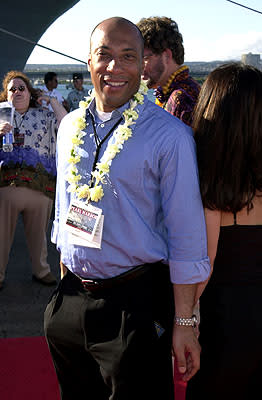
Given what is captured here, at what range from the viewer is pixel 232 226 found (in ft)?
4.74

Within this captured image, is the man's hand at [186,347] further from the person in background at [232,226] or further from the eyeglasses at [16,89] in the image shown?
the eyeglasses at [16,89]

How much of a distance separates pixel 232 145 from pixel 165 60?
4.01ft

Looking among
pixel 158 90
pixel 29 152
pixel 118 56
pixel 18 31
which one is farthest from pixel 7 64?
pixel 118 56

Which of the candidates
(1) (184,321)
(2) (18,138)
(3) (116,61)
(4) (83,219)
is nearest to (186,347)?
(1) (184,321)

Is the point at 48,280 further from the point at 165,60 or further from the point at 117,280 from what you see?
the point at 117,280

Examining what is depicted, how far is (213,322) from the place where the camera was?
4.74 ft

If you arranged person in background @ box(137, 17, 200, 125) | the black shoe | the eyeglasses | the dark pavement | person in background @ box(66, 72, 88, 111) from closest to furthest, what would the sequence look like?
person in background @ box(137, 17, 200, 125) < the dark pavement < the eyeglasses < the black shoe < person in background @ box(66, 72, 88, 111)

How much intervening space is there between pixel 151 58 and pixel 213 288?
4.59 ft

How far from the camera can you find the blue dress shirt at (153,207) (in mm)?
1348

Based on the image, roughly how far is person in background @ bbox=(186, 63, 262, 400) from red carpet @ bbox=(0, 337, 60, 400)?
42.9 inches

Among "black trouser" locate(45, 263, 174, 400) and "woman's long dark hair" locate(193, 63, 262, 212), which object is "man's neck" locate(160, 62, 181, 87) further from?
"black trouser" locate(45, 263, 174, 400)

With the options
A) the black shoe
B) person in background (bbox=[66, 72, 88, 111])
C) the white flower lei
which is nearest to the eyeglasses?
the black shoe

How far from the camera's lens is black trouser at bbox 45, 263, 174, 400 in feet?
4.50

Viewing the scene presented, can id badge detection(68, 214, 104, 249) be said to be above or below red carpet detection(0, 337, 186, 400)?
above
